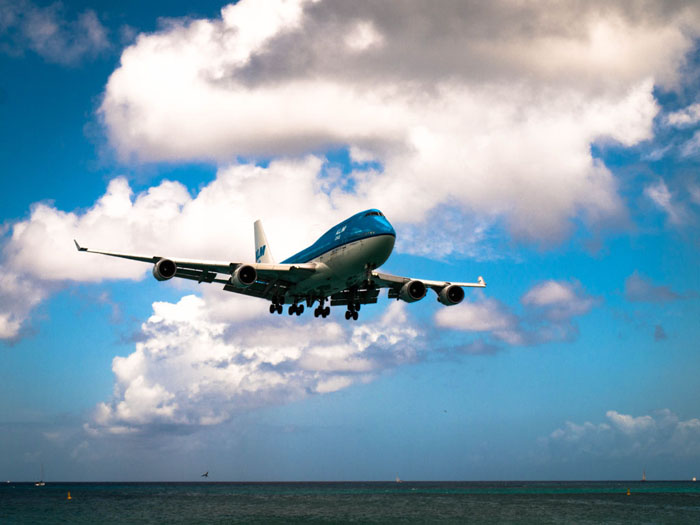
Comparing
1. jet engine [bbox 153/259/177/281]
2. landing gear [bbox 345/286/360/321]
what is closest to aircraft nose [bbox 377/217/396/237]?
landing gear [bbox 345/286/360/321]

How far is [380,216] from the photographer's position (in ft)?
155

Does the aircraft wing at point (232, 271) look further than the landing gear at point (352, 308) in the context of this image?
No

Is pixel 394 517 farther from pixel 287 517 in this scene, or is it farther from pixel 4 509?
pixel 4 509

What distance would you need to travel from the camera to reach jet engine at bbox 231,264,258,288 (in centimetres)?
4912

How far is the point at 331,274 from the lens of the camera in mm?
49312

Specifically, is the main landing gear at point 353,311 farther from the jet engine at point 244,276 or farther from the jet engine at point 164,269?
the jet engine at point 164,269

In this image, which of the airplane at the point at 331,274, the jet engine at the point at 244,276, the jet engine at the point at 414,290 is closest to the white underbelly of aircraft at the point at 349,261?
the airplane at the point at 331,274

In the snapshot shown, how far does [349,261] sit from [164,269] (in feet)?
44.3

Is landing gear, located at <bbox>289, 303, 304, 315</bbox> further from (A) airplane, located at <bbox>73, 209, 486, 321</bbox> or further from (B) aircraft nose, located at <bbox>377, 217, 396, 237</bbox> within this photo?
(B) aircraft nose, located at <bbox>377, 217, 396, 237</bbox>

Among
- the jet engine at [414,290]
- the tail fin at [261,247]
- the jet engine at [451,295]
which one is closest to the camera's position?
the jet engine at [414,290]

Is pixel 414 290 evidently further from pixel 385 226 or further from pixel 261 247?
pixel 261 247

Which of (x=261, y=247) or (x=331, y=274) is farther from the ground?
(x=261, y=247)

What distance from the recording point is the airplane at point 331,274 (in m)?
46.6

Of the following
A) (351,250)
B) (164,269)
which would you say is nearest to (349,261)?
(351,250)
